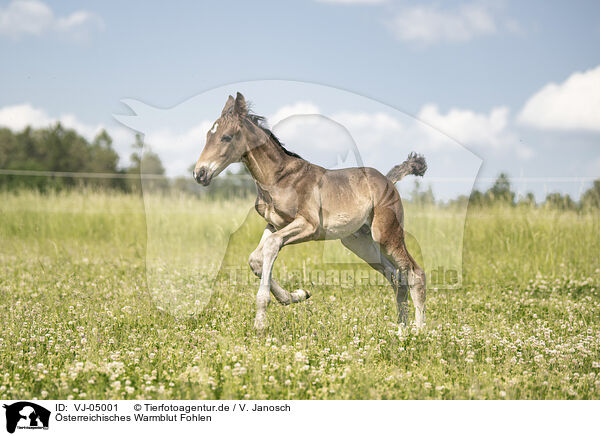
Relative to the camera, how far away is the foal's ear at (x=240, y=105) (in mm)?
6367

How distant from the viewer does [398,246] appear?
7312 millimetres

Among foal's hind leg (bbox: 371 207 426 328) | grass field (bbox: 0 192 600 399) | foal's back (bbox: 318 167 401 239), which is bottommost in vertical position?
grass field (bbox: 0 192 600 399)

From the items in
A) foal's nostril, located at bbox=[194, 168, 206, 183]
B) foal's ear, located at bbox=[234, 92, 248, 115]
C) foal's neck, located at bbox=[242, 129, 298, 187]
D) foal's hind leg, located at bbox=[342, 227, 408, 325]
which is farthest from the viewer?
foal's hind leg, located at bbox=[342, 227, 408, 325]

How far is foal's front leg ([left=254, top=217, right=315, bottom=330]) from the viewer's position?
251 inches

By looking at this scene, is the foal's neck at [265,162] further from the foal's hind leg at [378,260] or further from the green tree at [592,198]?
the green tree at [592,198]

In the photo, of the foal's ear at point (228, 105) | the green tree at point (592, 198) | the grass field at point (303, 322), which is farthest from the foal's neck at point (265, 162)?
the green tree at point (592, 198)

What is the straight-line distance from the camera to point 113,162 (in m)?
68.2

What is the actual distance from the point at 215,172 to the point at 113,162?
217 feet

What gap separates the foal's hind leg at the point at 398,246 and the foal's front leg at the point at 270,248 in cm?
99

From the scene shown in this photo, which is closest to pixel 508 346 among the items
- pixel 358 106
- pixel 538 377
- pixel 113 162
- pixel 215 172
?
pixel 538 377

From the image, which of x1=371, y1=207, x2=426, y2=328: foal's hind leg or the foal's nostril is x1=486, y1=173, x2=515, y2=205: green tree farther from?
the foal's nostril

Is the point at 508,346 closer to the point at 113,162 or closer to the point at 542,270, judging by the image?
the point at 542,270

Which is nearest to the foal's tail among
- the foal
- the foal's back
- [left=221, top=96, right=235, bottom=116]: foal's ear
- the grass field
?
the foal
